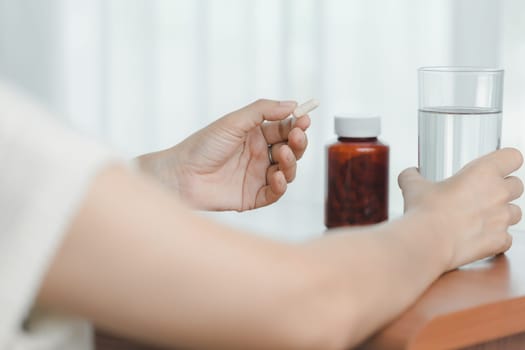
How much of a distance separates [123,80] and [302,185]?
0.76m

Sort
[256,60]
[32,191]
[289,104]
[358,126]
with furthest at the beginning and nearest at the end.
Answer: [256,60], [289,104], [358,126], [32,191]

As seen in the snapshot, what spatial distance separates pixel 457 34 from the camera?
256cm

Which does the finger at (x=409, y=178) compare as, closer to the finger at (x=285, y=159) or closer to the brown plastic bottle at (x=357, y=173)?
the brown plastic bottle at (x=357, y=173)

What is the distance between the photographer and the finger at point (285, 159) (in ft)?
4.33

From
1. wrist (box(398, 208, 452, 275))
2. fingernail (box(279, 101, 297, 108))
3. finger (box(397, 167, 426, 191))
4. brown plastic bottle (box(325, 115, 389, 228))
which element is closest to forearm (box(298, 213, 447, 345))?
wrist (box(398, 208, 452, 275))

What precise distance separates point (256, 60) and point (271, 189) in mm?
1659

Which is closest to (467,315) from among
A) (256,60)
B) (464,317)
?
(464,317)

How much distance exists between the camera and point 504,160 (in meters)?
1.07

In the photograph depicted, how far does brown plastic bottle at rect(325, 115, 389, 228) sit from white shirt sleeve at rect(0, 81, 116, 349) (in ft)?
1.95

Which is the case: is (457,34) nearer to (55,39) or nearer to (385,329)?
(55,39)

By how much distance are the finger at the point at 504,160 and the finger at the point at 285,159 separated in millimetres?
320

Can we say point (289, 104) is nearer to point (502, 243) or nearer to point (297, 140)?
point (297, 140)

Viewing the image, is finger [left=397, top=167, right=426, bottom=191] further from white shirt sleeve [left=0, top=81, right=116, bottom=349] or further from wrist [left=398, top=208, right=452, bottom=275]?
white shirt sleeve [left=0, top=81, right=116, bottom=349]

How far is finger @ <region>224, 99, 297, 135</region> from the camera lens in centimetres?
130
